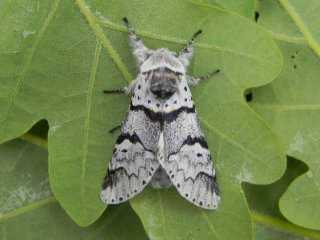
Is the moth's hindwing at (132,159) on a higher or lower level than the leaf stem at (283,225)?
higher

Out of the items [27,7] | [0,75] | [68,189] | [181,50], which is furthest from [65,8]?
[68,189]

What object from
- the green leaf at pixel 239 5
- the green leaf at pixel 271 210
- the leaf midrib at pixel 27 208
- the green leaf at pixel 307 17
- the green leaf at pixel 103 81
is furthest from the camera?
the green leaf at pixel 271 210

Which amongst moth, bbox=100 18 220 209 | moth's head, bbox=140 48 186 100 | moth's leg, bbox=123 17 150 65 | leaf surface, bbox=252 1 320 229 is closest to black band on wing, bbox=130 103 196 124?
moth, bbox=100 18 220 209

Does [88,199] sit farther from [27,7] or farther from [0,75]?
[27,7]

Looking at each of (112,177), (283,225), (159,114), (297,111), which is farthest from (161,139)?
(283,225)

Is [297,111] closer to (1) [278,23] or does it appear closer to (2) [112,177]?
(1) [278,23]

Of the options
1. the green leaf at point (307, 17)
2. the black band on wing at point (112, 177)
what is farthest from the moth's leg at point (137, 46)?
the green leaf at point (307, 17)

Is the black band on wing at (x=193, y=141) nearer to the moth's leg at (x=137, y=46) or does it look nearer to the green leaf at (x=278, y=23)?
the moth's leg at (x=137, y=46)

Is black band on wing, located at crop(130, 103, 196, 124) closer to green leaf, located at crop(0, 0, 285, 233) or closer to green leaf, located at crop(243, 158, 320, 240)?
green leaf, located at crop(0, 0, 285, 233)
